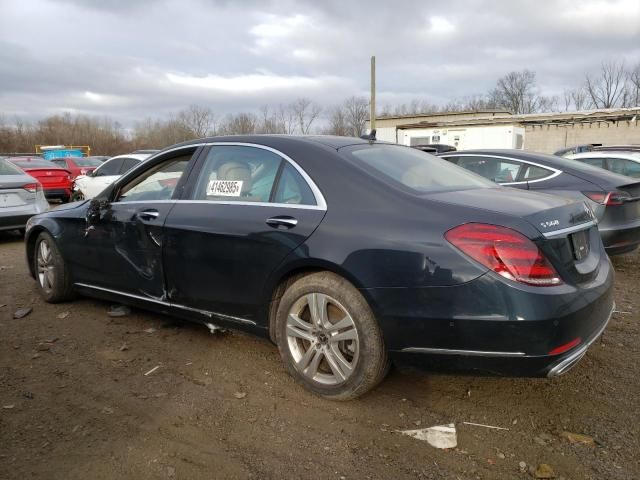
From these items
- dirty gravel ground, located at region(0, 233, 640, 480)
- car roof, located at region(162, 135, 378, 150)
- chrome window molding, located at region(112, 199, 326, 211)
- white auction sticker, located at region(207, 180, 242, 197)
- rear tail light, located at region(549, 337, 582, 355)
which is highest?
car roof, located at region(162, 135, 378, 150)

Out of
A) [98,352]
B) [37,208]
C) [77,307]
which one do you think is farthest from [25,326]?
[37,208]

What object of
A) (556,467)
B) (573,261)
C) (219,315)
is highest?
(573,261)

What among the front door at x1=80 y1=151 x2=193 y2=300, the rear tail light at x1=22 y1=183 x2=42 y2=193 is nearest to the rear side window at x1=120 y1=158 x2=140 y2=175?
the rear tail light at x1=22 y1=183 x2=42 y2=193

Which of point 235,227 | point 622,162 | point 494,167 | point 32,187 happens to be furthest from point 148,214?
point 622,162

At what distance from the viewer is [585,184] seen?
5340mm

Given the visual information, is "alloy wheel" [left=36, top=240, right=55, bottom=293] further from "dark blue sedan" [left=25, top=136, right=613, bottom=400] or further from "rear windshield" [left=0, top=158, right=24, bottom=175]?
"rear windshield" [left=0, top=158, right=24, bottom=175]

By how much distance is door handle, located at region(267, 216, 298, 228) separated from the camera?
285 centimetres

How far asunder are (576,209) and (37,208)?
8.04 m

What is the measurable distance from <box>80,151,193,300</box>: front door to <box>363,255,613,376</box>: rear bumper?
5.97ft

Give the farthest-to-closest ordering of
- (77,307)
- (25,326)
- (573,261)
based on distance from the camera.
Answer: (77,307)
(25,326)
(573,261)

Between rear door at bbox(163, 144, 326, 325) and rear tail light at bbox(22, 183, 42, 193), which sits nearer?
rear door at bbox(163, 144, 326, 325)

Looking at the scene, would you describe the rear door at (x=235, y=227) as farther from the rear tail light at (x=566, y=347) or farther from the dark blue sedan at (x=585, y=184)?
the dark blue sedan at (x=585, y=184)

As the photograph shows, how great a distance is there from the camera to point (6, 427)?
2586 millimetres

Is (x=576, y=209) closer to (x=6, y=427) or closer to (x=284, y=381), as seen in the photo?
(x=284, y=381)
